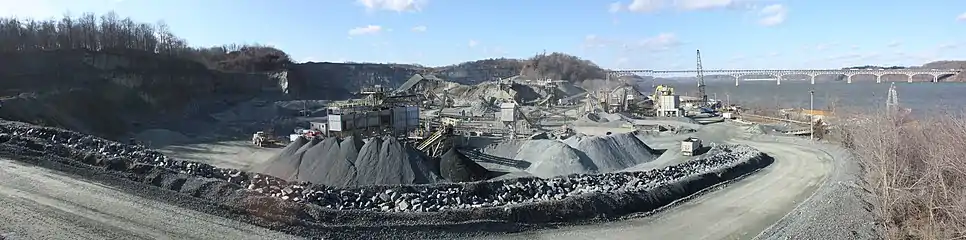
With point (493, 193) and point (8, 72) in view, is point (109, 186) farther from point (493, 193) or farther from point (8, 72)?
point (8, 72)

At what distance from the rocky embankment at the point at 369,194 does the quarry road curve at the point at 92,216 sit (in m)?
1.02

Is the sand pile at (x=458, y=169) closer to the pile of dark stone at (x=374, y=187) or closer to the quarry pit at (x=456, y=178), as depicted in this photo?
the quarry pit at (x=456, y=178)

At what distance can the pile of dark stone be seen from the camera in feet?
54.0

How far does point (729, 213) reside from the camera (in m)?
17.2

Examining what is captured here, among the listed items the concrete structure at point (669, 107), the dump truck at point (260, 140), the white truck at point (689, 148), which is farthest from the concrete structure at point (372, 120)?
the concrete structure at point (669, 107)

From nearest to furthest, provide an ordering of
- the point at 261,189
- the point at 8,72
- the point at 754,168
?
the point at 261,189 < the point at 754,168 < the point at 8,72

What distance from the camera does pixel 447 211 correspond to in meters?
15.4

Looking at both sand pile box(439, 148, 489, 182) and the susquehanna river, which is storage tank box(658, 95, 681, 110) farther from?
sand pile box(439, 148, 489, 182)

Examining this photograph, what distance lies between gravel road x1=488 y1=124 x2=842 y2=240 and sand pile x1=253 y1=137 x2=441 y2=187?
7.97 m

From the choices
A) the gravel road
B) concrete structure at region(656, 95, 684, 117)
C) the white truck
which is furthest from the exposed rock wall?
concrete structure at region(656, 95, 684, 117)

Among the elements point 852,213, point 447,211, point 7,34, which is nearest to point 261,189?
point 447,211

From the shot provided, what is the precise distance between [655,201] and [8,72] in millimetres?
46287

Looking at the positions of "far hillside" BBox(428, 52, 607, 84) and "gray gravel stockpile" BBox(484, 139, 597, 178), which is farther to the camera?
"far hillside" BBox(428, 52, 607, 84)

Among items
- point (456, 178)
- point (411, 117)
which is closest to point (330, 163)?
point (456, 178)
